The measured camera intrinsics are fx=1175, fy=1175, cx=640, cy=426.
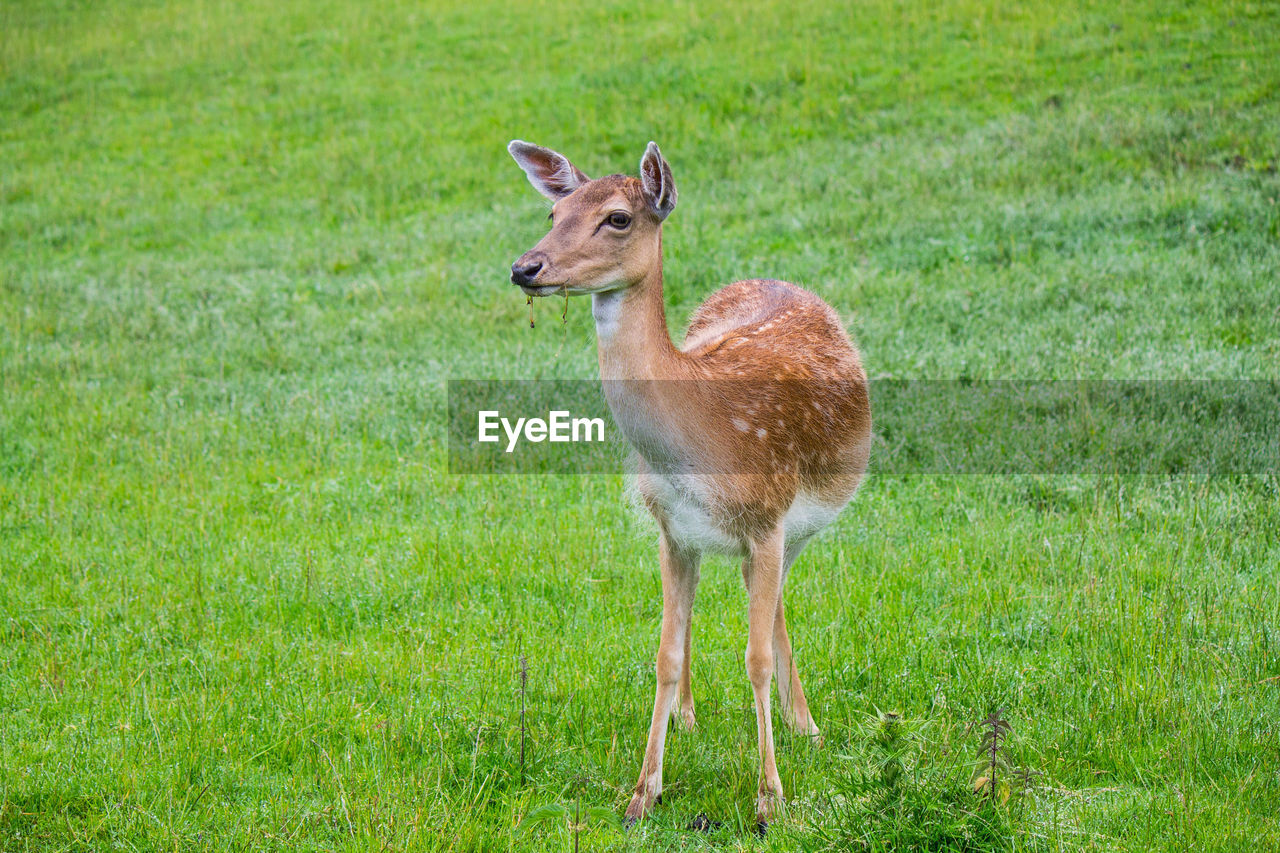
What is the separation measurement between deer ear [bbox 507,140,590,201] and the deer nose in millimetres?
779

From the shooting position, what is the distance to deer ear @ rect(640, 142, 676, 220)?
4.16 metres

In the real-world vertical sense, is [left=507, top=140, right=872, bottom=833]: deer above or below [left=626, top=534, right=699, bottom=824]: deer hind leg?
above

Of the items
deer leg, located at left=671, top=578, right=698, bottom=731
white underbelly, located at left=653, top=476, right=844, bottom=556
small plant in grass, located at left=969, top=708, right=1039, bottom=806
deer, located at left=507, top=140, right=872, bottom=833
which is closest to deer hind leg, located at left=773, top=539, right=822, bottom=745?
deer, located at left=507, top=140, right=872, bottom=833

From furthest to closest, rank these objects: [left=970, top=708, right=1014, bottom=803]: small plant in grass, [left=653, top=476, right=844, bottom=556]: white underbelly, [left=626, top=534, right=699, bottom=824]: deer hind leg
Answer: [left=626, top=534, right=699, bottom=824]: deer hind leg, [left=653, top=476, right=844, bottom=556]: white underbelly, [left=970, top=708, right=1014, bottom=803]: small plant in grass

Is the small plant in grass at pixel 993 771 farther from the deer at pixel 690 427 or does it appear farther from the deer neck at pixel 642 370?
the deer neck at pixel 642 370

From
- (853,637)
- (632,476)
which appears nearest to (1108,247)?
(853,637)

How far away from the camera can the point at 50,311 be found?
1278cm

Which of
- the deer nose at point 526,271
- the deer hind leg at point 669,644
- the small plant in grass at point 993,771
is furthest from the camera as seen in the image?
the deer hind leg at point 669,644

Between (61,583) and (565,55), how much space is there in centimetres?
1618

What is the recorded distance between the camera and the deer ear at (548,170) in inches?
184

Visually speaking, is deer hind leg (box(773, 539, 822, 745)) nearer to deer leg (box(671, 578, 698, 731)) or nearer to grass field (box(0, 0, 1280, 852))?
grass field (box(0, 0, 1280, 852))

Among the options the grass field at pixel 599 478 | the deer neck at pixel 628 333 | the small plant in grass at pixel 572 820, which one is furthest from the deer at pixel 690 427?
the grass field at pixel 599 478

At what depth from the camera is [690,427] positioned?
175 inches

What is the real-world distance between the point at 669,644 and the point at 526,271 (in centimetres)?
170
